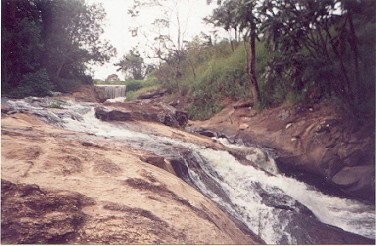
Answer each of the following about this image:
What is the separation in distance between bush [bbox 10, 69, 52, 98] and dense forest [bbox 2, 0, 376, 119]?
0.6 inches

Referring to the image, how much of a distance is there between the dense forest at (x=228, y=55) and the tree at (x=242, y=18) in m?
0.03

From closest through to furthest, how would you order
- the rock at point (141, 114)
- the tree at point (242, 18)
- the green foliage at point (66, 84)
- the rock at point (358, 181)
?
the green foliage at point (66, 84) → the rock at point (358, 181) → the rock at point (141, 114) → the tree at point (242, 18)

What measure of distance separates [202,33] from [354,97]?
17.1 ft

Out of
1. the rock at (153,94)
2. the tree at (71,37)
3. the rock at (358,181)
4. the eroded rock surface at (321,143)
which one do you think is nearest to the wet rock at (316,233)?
the rock at (358,181)

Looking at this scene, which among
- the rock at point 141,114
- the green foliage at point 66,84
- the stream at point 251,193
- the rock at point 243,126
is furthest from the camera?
the rock at point 243,126

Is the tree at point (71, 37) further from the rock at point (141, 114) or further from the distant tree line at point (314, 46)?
the rock at point (141, 114)

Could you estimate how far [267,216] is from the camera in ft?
12.7

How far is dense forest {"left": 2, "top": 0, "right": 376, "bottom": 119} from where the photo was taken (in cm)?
353

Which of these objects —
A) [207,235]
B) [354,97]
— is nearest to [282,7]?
[354,97]

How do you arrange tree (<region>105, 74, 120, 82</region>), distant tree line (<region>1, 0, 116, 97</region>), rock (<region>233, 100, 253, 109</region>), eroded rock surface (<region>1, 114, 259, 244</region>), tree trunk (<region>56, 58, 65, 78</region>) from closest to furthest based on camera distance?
eroded rock surface (<region>1, 114, 259, 244</region>), distant tree line (<region>1, 0, 116, 97</region>), tree trunk (<region>56, 58, 65, 78</region>), tree (<region>105, 74, 120, 82</region>), rock (<region>233, 100, 253, 109</region>)

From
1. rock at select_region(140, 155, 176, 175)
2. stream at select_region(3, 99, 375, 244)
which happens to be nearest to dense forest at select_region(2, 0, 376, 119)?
stream at select_region(3, 99, 375, 244)

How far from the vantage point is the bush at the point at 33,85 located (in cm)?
362

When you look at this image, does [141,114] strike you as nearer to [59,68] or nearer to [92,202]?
[59,68]

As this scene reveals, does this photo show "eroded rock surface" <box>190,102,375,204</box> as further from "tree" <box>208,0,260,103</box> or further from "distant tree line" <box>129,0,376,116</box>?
"tree" <box>208,0,260,103</box>
